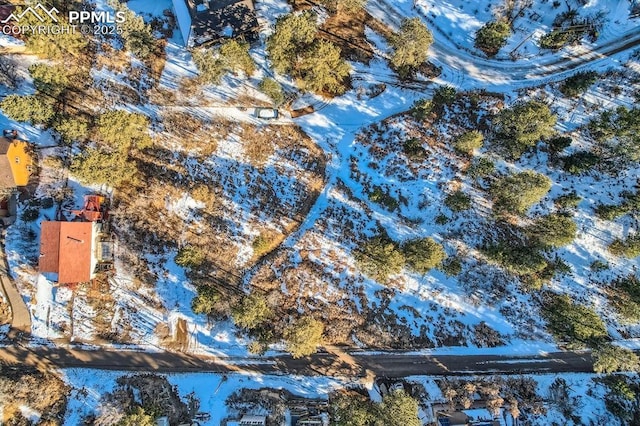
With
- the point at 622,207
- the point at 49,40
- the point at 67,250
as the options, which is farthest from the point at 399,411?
the point at 49,40

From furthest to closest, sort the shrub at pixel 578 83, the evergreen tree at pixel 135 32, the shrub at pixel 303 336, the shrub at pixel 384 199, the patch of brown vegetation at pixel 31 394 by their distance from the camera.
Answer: the shrub at pixel 384 199 < the shrub at pixel 578 83 < the evergreen tree at pixel 135 32 < the patch of brown vegetation at pixel 31 394 < the shrub at pixel 303 336

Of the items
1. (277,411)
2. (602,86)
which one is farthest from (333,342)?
(602,86)

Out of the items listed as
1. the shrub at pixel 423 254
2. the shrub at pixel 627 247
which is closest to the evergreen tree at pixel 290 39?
the shrub at pixel 423 254

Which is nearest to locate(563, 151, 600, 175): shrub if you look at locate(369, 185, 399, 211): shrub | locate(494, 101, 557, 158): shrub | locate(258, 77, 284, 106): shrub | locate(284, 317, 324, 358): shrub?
locate(494, 101, 557, 158): shrub

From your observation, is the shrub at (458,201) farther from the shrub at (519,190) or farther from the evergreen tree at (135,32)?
the evergreen tree at (135,32)

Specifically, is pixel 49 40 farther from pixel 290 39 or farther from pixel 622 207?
pixel 622 207
